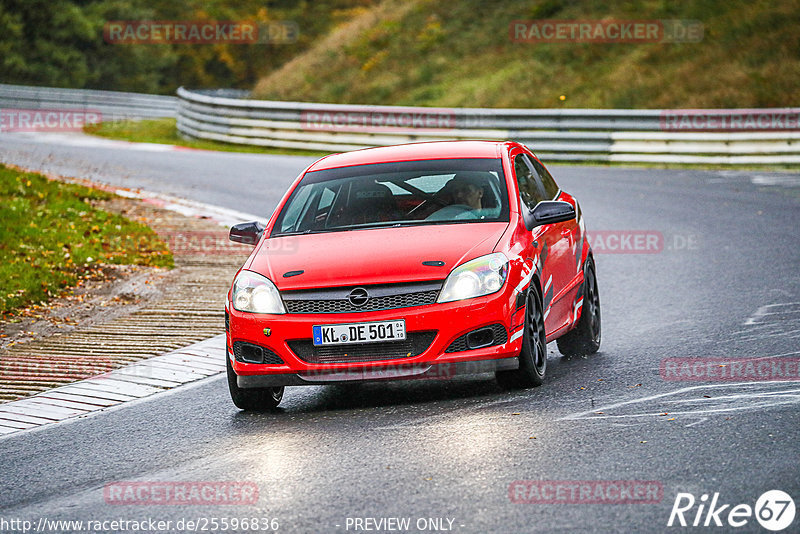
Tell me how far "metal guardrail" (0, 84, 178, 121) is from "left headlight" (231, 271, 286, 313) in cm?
3533

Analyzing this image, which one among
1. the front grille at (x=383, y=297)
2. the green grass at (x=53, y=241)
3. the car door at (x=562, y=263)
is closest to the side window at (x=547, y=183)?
the car door at (x=562, y=263)

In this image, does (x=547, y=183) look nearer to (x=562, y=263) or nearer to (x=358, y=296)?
(x=562, y=263)

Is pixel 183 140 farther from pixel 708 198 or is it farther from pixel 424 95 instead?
pixel 708 198

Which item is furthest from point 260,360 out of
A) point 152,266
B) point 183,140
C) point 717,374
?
point 183,140

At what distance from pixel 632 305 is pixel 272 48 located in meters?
59.6

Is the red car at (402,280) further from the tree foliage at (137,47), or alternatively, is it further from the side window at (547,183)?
the tree foliage at (137,47)

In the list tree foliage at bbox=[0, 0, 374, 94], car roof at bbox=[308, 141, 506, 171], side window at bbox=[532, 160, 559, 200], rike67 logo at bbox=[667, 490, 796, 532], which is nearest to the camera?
rike67 logo at bbox=[667, 490, 796, 532]

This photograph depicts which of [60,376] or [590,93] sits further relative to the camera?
[590,93]

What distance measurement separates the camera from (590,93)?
31094mm

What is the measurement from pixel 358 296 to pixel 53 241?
7.87 metres

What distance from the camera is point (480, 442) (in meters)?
6.30

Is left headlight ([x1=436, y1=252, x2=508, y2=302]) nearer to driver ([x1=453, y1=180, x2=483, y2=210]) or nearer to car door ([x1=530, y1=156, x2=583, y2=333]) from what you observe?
car door ([x1=530, y1=156, x2=583, y2=333])

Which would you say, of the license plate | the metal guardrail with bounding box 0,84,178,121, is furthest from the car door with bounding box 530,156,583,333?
the metal guardrail with bounding box 0,84,178,121

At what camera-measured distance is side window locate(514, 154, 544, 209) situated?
28.0 feet
